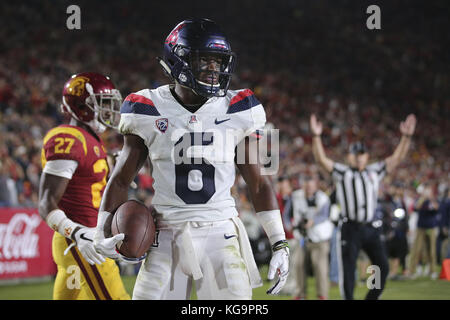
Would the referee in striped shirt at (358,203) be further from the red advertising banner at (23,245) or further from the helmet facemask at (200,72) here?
the red advertising banner at (23,245)

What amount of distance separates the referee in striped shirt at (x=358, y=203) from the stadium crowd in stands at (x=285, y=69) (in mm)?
4585

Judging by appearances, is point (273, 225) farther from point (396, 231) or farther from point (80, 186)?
point (396, 231)

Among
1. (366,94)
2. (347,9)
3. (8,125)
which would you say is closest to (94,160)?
(8,125)

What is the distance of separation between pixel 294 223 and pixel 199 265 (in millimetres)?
5816

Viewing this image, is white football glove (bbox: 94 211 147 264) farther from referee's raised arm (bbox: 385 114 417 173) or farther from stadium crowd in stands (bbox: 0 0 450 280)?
stadium crowd in stands (bbox: 0 0 450 280)

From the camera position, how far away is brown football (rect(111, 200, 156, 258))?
251 centimetres

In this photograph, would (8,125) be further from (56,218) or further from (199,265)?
(199,265)

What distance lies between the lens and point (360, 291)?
28.8 feet

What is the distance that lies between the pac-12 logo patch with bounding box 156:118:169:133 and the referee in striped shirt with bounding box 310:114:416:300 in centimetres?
379

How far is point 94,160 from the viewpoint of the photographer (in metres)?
3.79

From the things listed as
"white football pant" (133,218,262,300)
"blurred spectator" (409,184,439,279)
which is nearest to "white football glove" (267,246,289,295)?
"white football pant" (133,218,262,300)

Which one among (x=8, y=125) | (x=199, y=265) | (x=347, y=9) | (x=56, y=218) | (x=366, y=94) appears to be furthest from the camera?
(x=347, y=9)

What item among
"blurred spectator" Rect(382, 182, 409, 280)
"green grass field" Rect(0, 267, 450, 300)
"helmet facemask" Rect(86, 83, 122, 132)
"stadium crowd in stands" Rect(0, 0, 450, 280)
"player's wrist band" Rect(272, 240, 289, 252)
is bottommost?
"green grass field" Rect(0, 267, 450, 300)
